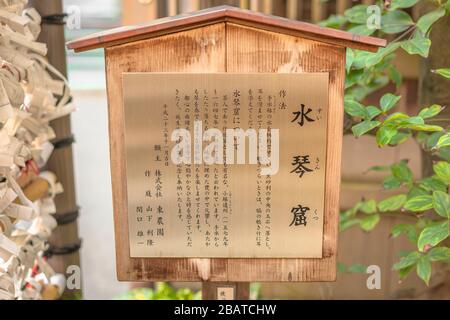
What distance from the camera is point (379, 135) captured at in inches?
98.0

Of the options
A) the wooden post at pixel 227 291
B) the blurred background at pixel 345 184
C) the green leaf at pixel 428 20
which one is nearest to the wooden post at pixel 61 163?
the blurred background at pixel 345 184

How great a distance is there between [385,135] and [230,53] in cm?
80

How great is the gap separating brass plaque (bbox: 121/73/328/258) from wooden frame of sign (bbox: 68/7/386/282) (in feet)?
0.12

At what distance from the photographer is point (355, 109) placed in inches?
106

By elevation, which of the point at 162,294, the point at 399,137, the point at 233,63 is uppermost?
the point at 233,63

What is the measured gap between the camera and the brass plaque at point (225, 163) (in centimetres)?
230

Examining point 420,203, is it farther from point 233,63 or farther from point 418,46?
point 233,63

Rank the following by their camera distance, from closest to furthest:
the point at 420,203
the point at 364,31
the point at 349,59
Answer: the point at 420,203 → the point at 349,59 → the point at 364,31

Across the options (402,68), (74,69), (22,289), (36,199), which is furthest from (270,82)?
(74,69)

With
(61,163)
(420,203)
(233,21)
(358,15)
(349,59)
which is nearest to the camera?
(233,21)

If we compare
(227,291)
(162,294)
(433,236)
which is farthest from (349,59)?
(162,294)

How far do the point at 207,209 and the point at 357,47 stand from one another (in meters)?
0.95

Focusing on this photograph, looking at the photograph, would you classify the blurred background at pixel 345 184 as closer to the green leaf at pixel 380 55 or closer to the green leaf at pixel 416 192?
the green leaf at pixel 416 192

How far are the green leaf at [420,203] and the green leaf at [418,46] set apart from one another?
2.22 ft
